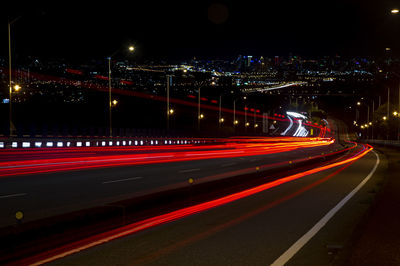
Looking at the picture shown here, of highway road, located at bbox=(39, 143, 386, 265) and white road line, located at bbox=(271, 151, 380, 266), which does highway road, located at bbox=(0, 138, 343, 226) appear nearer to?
highway road, located at bbox=(39, 143, 386, 265)

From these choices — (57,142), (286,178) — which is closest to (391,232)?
(286,178)

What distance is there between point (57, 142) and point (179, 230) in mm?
31300

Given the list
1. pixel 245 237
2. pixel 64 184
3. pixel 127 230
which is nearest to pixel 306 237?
pixel 245 237

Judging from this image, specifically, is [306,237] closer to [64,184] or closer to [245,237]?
[245,237]

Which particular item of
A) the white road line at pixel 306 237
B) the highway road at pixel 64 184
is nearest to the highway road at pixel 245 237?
the white road line at pixel 306 237

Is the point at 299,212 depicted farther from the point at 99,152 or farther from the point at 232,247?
the point at 99,152

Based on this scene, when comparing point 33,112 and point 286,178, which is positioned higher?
point 33,112

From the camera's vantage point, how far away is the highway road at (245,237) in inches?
298

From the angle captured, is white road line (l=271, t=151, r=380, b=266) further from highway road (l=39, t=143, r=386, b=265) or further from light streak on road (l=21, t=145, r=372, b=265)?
light streak on road (l=21, t=145, r=372, b=265)

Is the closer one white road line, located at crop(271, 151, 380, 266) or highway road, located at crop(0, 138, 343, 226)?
white road line, located at crop(271, 151, 380, 266)

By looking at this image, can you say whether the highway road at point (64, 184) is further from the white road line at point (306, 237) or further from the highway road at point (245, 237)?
the white road line at point (306, 237)

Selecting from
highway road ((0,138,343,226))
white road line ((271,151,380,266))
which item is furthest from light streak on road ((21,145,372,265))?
white road line ((271,151,380,266))

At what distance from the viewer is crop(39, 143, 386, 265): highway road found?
7574 mm

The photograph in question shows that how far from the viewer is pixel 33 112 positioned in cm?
8925
